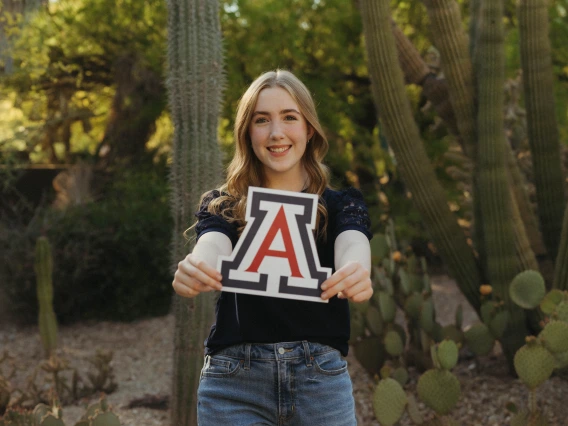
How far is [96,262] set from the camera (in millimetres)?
8453

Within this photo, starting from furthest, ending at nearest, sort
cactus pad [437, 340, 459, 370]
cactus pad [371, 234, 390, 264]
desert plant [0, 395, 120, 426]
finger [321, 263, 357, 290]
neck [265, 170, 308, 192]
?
cactus pad [371, 234, 390, 264]
cactus pad [437, 340, 459, 370]
desert plant [0, 395, 120, 426]
neck [265, 170, 308, 192]
finger [321, 263, 357, 290]

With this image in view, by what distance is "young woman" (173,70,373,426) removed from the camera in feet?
6.82

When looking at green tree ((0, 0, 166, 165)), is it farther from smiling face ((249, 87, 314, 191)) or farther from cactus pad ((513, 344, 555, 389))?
smiling face ((249, 87, 314, 191))

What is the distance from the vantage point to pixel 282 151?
2260mm

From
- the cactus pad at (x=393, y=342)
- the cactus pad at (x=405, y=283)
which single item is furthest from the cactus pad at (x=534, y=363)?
the cactus pad at (x=405, y=283)

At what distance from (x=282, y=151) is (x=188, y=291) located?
496 millimetres

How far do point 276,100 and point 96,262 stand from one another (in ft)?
21.4

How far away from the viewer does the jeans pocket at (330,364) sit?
211 centimetres

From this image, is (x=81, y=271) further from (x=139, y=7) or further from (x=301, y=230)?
(x=301, y=230)

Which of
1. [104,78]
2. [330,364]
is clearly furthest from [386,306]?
[104,78]

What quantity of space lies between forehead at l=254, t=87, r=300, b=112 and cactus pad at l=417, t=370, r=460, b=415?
1.95 metres

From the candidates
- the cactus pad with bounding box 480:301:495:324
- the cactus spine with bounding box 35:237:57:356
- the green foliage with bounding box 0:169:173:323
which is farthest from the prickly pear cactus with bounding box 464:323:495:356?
the green foliage with bounding box 0:169:173:323

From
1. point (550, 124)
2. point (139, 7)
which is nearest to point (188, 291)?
point (550, 124)

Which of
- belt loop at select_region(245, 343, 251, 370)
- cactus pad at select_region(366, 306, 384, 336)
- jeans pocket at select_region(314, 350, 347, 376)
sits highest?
belt loop at select_region(245, 343, 251, 370)
